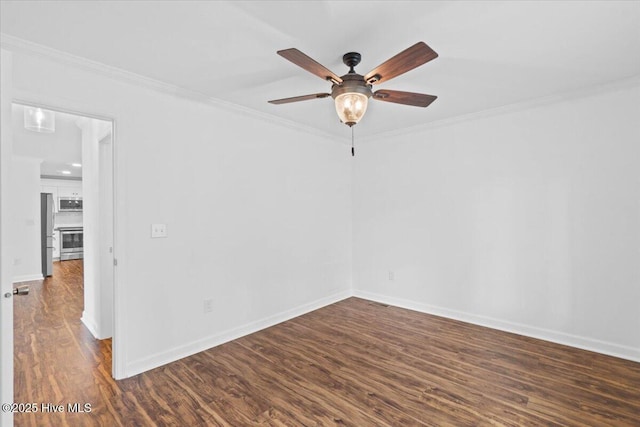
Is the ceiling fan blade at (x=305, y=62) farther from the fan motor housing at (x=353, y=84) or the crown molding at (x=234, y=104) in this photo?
the crown molding at (x=234, y=104)

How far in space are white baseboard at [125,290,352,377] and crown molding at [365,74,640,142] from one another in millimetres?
2688

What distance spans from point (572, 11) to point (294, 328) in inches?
139

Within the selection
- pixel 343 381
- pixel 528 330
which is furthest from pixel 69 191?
pixel 528 330

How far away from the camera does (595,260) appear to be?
2.90m

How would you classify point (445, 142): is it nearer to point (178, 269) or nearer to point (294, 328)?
point (294, 328)

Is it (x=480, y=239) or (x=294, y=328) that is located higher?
(x=480, y=239)

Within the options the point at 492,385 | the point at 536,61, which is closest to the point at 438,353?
the point at 492,385

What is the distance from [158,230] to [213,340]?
1230 mm

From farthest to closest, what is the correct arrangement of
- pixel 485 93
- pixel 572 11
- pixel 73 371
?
pixel 485 93 → pixel 73 371 → pixel 572 11

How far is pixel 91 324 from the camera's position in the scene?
138 inches

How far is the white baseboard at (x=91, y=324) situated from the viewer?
3308 millimetres

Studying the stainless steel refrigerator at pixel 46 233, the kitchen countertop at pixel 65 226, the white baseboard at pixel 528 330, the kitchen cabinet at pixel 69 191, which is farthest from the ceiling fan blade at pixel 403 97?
the kitchen cabinet at pixel 69 191

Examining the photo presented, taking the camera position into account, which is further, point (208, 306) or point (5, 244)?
point (208, 306)

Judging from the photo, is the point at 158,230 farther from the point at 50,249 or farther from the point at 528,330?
the point at 50,249
